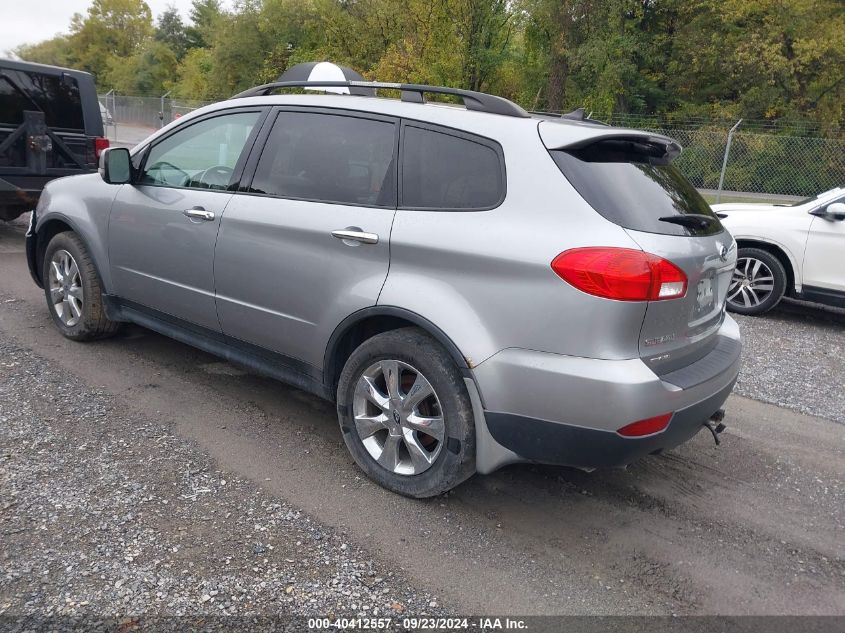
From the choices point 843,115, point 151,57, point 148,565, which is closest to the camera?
point 148,565

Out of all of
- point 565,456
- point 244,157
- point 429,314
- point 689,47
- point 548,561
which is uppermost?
point 689,47

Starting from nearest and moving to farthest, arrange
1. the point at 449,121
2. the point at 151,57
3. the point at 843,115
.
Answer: the point at 449,121, the point at 843,115, the point at 151,57

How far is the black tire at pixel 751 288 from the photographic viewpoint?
7.15 meters

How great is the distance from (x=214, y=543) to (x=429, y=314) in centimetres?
128

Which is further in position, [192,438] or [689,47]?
[689,47]

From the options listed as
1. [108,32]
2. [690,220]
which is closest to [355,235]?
[690,220]

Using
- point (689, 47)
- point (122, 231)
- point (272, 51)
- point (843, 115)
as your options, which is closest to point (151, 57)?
point (272, 51)

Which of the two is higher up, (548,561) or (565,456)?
(565,456)

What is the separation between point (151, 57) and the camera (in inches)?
2591

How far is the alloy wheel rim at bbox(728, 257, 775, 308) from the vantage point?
7.26m

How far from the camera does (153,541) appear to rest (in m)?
2.77

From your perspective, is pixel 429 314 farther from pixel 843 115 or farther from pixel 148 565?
pixel 843 115

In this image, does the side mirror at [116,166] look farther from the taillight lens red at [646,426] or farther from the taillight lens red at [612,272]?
the taillight lens red at [646,426]

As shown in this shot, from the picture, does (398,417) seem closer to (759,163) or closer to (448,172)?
(448,172)
